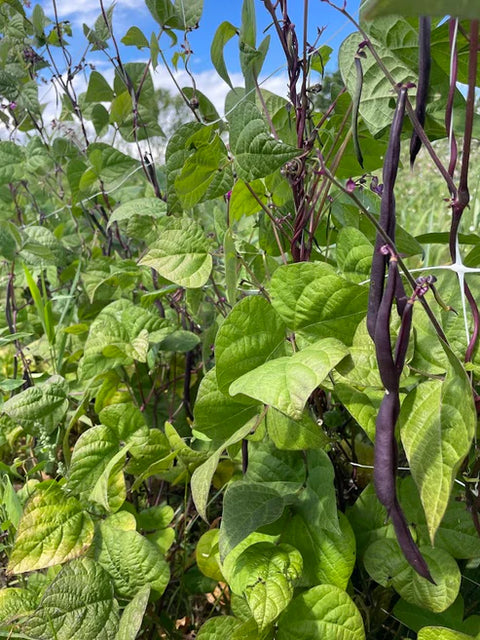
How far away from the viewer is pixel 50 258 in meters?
1.25

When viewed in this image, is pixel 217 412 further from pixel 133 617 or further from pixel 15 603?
pixel 15 603

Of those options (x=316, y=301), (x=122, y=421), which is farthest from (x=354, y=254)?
(x=122, y=421)

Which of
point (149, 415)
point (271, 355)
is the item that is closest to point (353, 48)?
point (271, 355)

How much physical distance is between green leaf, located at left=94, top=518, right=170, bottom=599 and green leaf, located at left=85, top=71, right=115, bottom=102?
0.85 metres

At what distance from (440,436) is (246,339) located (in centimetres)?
23

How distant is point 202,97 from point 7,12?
66 cm

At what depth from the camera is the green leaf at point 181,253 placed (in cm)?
73

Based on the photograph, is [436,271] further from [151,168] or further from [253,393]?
[151,168]

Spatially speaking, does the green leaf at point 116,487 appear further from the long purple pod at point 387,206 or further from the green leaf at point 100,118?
the green leaf at point 100,118

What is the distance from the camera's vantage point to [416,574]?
645mm

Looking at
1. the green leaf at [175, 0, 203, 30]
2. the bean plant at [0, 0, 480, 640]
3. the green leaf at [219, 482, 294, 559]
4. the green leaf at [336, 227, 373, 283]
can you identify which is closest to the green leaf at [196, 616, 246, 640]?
the bean plant at [0, 0, 480, 640]

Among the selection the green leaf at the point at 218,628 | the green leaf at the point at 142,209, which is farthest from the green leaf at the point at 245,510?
the green leaf at the point at 142,209

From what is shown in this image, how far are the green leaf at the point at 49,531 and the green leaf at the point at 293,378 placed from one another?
0.40 meters

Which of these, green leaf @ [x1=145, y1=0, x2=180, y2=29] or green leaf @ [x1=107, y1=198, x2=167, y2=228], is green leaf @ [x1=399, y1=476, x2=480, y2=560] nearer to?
green leaf @ [x1=107, y1=198, x2=167, y2=228]
